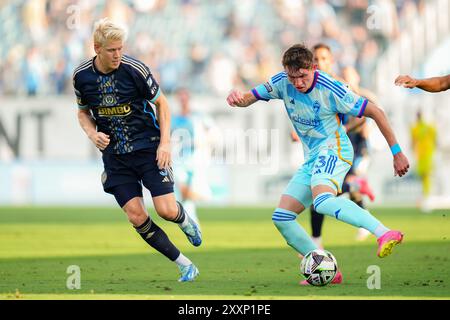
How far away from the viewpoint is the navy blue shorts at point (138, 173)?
935 centimetres

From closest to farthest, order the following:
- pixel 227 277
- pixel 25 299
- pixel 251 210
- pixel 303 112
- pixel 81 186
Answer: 1. pixel 25 299
2. pixel 303 112
3. pixel 227 277
4. pixel 251 210
5. pixel 81 186

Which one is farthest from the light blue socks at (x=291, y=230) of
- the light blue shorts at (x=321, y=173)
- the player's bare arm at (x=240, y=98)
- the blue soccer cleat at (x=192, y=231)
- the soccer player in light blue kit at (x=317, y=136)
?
the player's bare arm at (x=240, y=98)

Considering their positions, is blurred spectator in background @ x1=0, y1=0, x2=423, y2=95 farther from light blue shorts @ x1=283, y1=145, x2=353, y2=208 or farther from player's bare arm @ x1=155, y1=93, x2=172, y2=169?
light blue shorts @ x1=283, y1=145, x2=353, y2=208

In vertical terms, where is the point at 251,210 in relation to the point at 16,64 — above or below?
below

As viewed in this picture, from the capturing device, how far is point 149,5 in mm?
29234

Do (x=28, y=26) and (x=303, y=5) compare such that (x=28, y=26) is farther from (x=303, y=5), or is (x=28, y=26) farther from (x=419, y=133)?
(x=419, y=133)

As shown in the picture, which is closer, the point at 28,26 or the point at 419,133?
the point at 419,133

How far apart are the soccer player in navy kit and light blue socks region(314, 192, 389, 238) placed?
1459 millimetres

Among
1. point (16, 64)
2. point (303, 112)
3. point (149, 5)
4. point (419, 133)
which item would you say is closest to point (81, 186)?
point (16, 64)

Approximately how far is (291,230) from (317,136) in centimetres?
92

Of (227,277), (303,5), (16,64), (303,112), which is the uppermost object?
(303,5)

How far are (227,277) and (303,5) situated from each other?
20234 mm

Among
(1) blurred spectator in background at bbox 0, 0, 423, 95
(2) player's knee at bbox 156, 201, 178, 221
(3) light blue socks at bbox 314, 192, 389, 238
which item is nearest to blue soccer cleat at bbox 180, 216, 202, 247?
(2) player's knee at bbox 156, 201, 178, 221

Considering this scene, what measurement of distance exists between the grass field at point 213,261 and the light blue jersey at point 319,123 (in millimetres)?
A: 981
